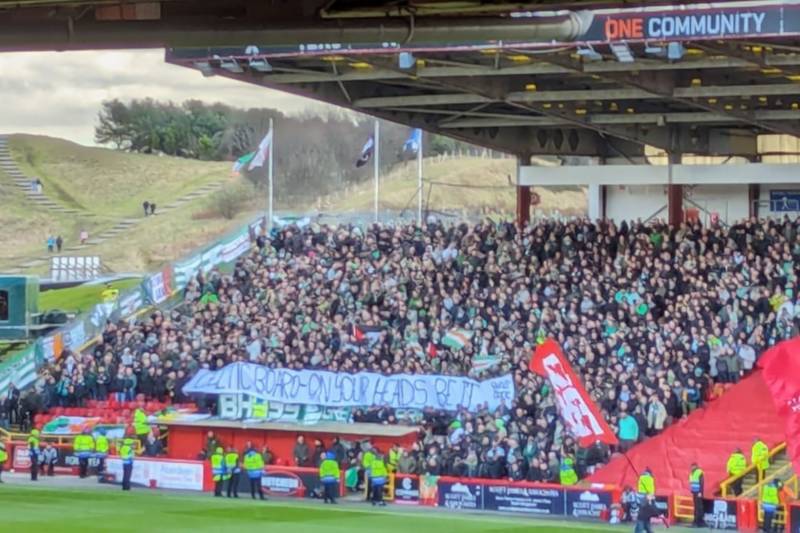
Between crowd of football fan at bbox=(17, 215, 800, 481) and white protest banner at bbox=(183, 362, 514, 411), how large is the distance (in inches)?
11.7

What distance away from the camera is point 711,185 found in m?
40.6

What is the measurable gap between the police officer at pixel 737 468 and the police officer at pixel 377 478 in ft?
21.4

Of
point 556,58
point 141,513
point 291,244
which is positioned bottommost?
point 141,513

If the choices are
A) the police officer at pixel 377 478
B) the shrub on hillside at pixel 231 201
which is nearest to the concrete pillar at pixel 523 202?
the police officer at pixel 377 478

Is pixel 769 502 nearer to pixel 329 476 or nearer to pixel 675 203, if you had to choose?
pixel 329 476

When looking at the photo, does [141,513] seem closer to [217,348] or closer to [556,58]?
[217,348]

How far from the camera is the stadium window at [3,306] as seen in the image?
44.5 meters

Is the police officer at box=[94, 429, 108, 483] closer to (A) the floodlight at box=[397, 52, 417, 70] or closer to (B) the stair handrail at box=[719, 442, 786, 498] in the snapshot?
(A) the floodlight at box=[397, 52, 417, 70]

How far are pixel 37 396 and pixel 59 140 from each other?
39.6 metres

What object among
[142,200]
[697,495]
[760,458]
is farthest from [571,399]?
[142,200]

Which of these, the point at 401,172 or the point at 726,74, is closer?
the point at 726,74

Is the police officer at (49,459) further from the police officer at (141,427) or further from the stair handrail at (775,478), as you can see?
the stair handrail at (775,478)

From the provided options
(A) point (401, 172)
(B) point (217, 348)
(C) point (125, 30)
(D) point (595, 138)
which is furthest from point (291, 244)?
(A) point (401, 172)

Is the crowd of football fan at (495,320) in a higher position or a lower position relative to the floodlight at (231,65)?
lower
